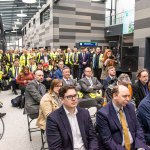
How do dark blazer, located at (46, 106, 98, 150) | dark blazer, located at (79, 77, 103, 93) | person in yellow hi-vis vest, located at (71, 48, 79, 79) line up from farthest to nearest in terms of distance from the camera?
person in yellow hi-vis vest, located at (71, 48, 79, 79) < dark blazer, located at (79, 77, 103, 93) < dark blazer, located at (46, 106, 98, 150)

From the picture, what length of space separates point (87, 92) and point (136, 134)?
2450 mm

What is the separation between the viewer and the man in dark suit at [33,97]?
3.81 metres

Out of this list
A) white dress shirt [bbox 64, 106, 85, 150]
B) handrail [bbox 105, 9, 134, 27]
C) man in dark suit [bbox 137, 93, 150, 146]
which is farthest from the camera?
handrail [bbox 105, 9, 134, 27]

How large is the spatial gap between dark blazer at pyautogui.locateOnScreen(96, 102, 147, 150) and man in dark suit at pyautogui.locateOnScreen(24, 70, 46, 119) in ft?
5.47

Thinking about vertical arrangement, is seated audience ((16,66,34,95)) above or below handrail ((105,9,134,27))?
below

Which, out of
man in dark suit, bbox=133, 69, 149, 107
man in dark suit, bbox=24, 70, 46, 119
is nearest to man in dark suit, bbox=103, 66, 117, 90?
man in dark suit, bbox=133, 69, 149, 107

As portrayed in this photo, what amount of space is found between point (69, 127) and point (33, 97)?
1.95m

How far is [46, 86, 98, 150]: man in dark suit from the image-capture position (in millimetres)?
2174

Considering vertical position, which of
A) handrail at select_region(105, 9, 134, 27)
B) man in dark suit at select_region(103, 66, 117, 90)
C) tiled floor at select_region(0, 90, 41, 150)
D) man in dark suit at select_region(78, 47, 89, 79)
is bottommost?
tiled floor at select_region(0, 90, 41, 150)

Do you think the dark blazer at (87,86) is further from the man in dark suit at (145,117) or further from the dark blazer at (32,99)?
the man in dark suit at (145,117)

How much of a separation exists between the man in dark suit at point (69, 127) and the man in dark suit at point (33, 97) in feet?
5.34

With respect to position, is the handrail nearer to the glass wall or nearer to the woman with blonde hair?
the glass wall

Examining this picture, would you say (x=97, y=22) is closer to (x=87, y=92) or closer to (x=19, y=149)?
(x=87, y=92)

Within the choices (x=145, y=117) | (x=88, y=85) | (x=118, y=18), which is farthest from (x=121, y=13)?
(x=145, y=117)
